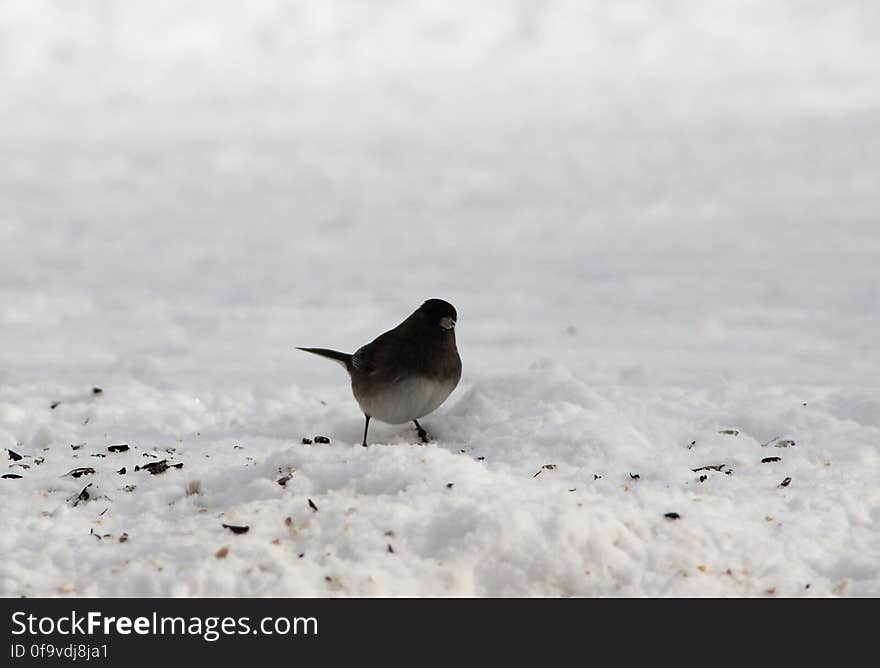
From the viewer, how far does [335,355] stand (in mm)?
5977

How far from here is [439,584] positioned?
3025 mm

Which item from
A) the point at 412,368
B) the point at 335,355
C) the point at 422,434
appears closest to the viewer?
the point at 412,368

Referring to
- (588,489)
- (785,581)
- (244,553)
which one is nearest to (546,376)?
(588,489)

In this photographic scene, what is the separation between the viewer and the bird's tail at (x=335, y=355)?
585 centimetres

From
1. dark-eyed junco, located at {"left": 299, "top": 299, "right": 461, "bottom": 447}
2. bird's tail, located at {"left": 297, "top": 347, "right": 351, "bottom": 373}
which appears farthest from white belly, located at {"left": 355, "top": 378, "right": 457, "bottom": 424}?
bird's tail, located at {"left": 297, "top": 347, "right": 351, "bottom": 373}

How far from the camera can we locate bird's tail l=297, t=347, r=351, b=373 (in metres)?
5.85

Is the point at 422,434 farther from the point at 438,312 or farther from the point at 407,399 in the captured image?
the point at 438,312

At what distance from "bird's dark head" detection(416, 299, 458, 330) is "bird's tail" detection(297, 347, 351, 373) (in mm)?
743

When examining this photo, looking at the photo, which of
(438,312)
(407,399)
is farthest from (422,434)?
(438,312)

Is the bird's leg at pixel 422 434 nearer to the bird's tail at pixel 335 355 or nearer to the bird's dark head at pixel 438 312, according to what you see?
the bird's tail at pixel 335 355

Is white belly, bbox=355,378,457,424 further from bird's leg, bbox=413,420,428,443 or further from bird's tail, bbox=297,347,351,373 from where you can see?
bird's tail, bbox=297,347,351,373

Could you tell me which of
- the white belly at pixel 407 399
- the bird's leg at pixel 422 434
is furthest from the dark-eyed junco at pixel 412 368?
the bird's leg at pixel 422 434

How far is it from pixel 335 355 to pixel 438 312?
98cm
